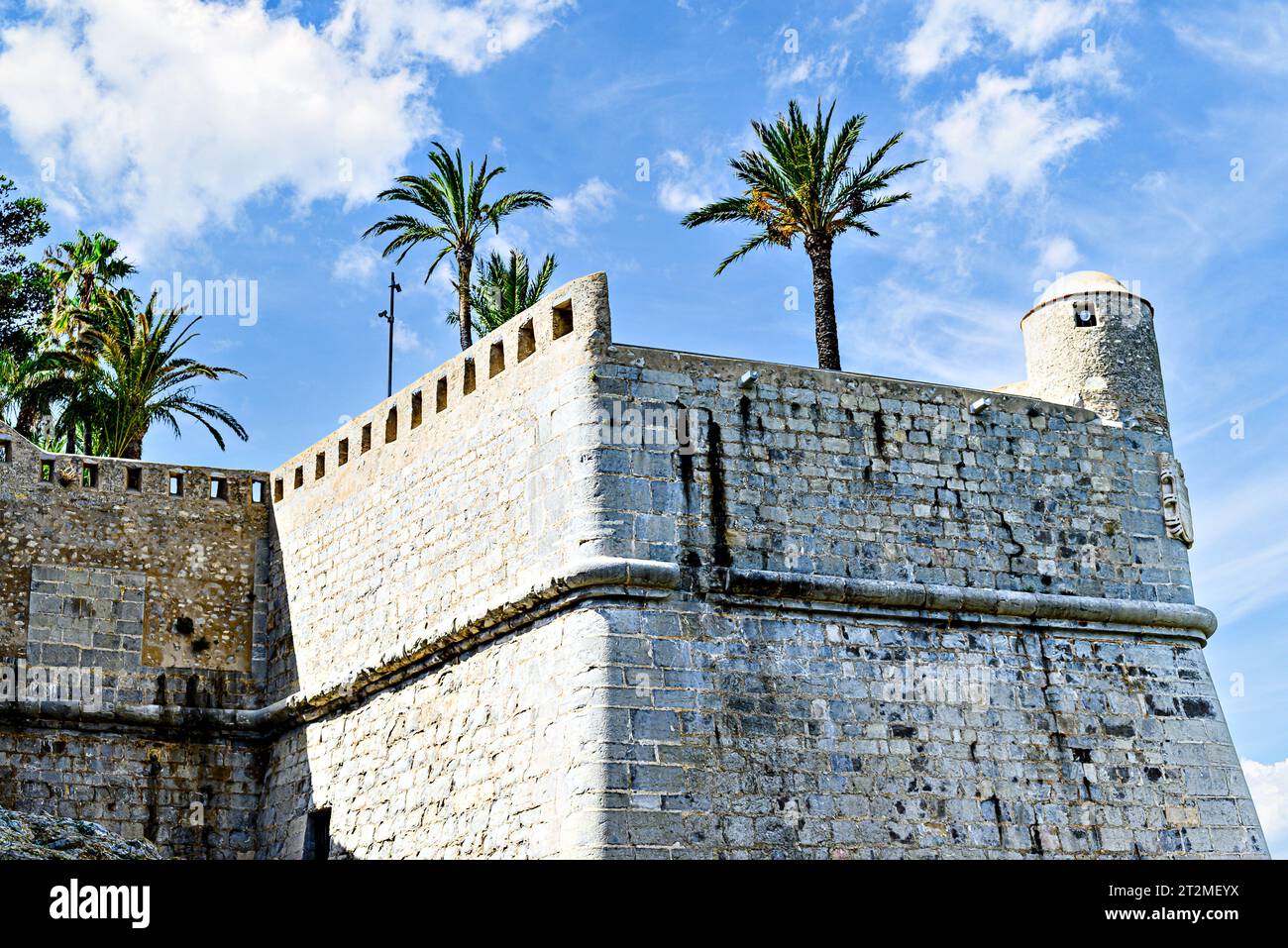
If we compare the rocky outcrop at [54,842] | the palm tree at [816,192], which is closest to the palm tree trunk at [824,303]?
the palm tree at [816,192]

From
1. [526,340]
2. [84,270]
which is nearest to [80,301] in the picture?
[84,270]

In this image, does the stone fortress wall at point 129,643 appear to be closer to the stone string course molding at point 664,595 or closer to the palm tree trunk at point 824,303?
the stone string course molding at point 664,595

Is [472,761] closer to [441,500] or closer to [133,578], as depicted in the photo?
[441,500]

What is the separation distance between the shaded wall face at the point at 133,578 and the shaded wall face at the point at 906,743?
576cm

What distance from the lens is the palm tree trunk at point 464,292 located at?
22.2 metres

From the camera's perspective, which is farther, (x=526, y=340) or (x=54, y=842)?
(x=526, y=340)

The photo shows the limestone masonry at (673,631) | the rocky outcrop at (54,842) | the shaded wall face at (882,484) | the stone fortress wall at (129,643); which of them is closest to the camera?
the rocky outcrop at (54,842)

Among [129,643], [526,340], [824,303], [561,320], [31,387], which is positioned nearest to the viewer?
[561,320]

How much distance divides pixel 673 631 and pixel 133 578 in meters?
6.38

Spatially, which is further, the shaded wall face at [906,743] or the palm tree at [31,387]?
the palm tree at [31,387]

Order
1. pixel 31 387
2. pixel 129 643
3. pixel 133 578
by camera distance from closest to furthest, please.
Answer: pixel 129 643 → pixel 133 578 → pixel 31 387

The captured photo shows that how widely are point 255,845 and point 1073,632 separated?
25.1ft

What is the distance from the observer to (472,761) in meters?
13.1
